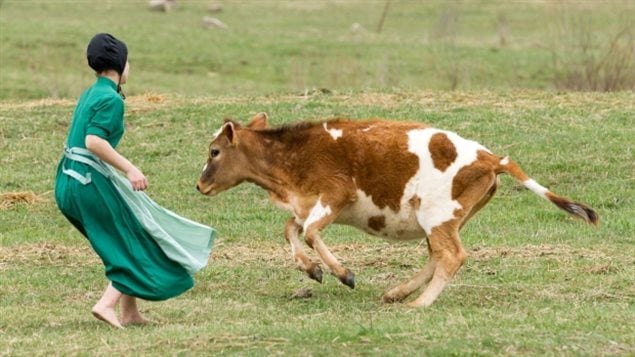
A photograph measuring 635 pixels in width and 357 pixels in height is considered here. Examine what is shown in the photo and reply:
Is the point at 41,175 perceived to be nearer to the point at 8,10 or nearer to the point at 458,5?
the point at 8,10

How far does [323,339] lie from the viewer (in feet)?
27.7

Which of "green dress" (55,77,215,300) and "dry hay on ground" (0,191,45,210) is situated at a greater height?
"green dress" (55,77,215,300)

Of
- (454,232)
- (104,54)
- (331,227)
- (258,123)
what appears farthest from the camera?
(331,227)

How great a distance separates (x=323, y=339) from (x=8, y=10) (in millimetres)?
32724

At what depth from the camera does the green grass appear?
8672mm

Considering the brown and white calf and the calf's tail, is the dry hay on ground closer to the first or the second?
the brown and white calf

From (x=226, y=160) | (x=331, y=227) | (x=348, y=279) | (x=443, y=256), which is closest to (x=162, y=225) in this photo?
(x=226, y=160)

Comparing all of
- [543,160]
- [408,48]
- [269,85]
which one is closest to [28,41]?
[269,85]

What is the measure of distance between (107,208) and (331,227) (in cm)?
547

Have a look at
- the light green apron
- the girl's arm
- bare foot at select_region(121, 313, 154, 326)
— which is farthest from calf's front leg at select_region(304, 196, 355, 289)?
the girl's arm

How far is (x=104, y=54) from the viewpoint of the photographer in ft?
31.6

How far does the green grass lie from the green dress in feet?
1.22

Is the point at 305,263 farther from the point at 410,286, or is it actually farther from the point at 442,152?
the point at 442,152

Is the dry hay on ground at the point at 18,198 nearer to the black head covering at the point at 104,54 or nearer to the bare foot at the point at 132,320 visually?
the bare foot at the point at 132,320
